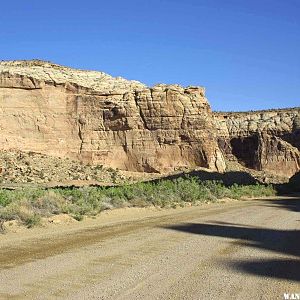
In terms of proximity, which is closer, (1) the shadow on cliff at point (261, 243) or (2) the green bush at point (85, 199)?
(1) the shadow on cliff at point (261, 243)

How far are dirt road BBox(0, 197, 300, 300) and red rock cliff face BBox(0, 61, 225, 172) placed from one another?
4365cm

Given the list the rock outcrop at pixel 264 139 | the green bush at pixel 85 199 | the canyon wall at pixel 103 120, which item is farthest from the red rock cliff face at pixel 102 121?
the rock outcrop at pixel 264 139

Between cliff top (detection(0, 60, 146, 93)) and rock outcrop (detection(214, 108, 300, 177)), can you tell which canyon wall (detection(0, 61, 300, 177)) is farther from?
rock outcrop (detection(214, 108, 300, 177))

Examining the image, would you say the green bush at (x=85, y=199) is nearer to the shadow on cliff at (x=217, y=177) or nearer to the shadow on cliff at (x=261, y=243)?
the shadow on cliff at (x=261, y=243)

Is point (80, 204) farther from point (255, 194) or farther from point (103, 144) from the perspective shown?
point (103, 144)

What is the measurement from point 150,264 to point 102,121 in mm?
50085

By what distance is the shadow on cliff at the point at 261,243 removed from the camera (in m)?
7.18

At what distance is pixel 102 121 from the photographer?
56.9 m

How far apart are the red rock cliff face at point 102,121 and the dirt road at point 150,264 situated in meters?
43.6

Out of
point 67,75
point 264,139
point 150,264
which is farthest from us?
point 264,139

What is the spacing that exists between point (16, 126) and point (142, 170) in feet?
55.5

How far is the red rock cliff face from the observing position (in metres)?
54.3

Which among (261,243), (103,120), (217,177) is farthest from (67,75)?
(261,243)

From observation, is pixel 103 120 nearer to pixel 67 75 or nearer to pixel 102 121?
pixel 102 121
